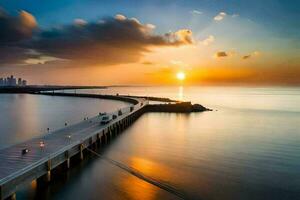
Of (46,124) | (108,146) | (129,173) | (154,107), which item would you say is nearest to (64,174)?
(129,173)

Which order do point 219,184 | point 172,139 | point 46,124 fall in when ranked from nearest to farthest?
point 219,184, point 172,139, point 46,124

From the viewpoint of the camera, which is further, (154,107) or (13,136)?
(154,107)

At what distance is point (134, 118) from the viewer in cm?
6047

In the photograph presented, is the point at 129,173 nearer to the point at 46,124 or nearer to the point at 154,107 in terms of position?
the point at 46,124

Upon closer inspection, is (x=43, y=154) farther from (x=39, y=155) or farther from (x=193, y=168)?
(x=193, y=168)

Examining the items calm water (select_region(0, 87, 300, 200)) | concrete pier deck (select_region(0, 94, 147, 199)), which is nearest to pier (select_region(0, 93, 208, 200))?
concrete pier deck (select_region(0, 94, 147, 199))

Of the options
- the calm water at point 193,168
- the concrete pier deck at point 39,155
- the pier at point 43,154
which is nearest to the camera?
the concrete pier deck at point 39,155

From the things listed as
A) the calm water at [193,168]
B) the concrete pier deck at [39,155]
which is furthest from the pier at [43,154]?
the calm water at [193,168]

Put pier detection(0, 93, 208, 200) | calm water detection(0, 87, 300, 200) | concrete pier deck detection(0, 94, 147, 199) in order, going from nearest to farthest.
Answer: concrete pier deck detection(0, 94, 147, 199) < pier detection(0, 93, 208, 200) < calm water detection(0, 87, 300, 200)

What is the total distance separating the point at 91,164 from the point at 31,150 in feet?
20.4

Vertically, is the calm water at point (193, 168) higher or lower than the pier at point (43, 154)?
lower

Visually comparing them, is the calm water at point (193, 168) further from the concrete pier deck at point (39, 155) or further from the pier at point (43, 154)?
the concrete pier deck at point (39, 155)

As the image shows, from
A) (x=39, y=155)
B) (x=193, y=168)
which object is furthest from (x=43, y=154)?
(x=193, y=168)

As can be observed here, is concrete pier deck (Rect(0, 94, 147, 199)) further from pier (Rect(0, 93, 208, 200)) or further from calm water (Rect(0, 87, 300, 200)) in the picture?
calm water (Rect(0, 87, 300, 200))
